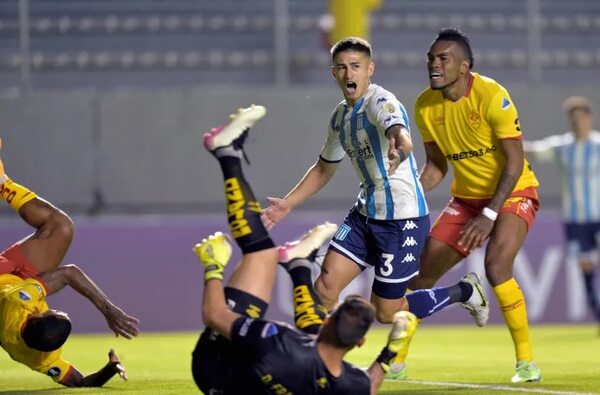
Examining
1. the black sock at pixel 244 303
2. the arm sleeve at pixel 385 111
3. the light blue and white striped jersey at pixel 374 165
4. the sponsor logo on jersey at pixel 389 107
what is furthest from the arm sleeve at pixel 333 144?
the black sock at pixel 244 303

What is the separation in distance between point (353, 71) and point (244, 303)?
6.64ft

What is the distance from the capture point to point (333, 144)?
9.17 meters

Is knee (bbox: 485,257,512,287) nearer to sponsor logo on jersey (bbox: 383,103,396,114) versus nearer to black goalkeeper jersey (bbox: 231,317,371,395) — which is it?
sponsor logo on jersey (bbox: 383,103,396,114)

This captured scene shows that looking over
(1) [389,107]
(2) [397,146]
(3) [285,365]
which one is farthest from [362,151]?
(3) [285,365]

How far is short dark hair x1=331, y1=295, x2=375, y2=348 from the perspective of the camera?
671 cm

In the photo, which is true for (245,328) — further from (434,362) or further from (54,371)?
(434,362)

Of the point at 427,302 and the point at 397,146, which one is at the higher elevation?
the point at 397,146

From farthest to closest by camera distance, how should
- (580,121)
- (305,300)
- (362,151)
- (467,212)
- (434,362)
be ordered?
(580,121)
(434,362)
(467,212)
(362,151)
(305,300)

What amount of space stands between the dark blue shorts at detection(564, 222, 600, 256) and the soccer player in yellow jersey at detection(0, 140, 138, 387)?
274 inches

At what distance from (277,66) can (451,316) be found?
3559 mm

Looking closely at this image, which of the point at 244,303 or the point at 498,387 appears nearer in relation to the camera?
the point at 244,303

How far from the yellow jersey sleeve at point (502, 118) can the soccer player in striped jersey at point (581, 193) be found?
5757 mm

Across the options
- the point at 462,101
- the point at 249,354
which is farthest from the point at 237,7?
the point at 249,354

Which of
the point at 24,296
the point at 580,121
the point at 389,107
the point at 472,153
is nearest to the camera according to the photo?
the point at 389,107
